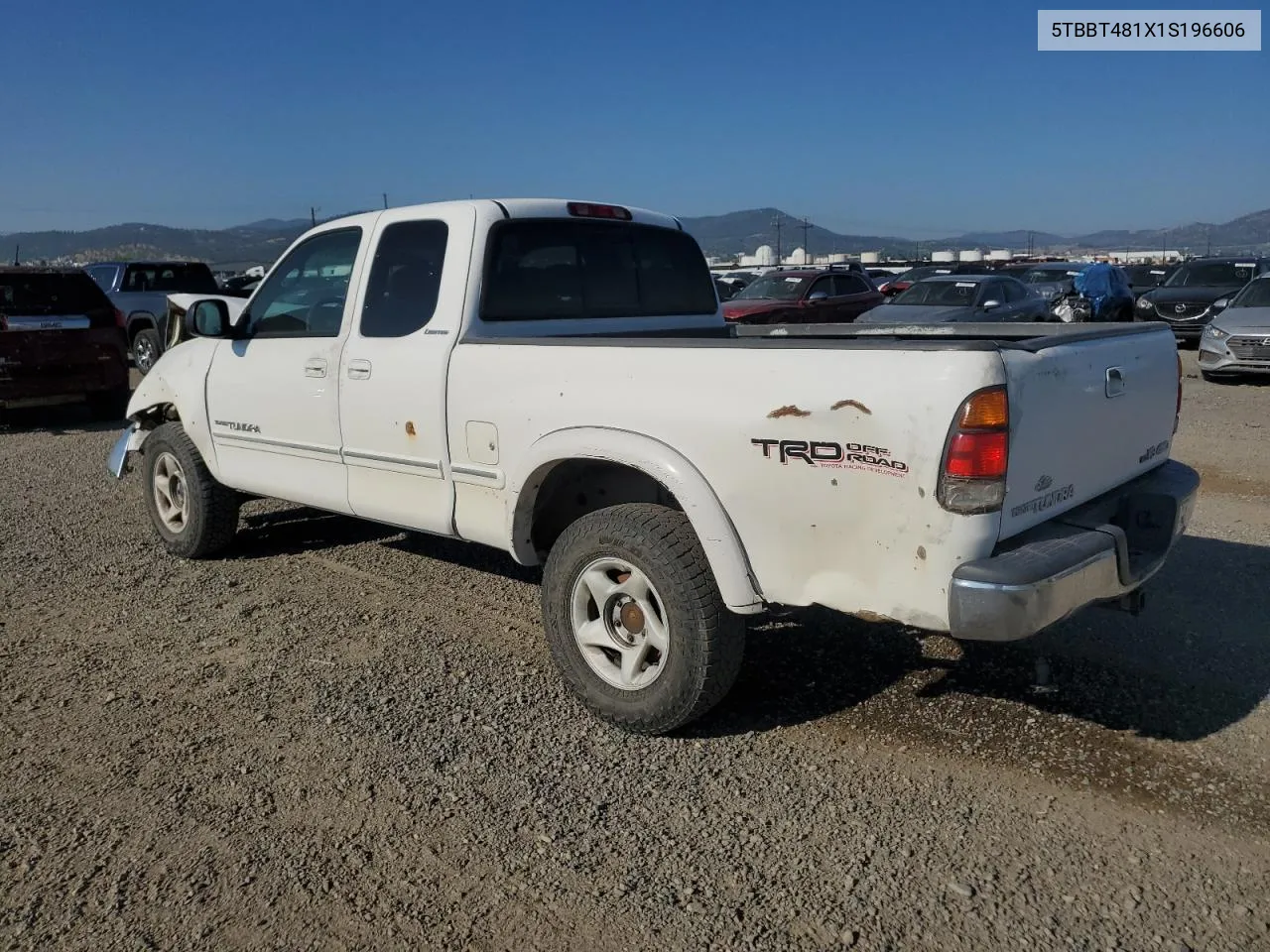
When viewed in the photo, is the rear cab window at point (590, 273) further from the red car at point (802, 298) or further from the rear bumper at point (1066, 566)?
the red car at point (802, 298)

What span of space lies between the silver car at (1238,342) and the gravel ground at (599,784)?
9567 millimetres

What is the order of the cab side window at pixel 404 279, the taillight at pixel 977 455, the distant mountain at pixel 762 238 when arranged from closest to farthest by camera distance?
the taillight at pixel 977 455
the cab side window at pixel 404 279
the distant mountain at pixel 762 238

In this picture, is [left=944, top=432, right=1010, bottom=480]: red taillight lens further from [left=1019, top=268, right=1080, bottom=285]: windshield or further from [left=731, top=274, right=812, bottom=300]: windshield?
[left=1019, top=268, right=1080, bottom=285]: windshield

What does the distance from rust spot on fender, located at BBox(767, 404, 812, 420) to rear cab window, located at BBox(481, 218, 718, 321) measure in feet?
5.46

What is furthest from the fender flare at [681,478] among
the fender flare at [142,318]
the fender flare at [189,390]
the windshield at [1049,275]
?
the windshield at [1049,275]

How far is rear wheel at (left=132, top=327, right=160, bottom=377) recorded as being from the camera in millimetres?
16609

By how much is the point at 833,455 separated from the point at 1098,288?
64.9ft

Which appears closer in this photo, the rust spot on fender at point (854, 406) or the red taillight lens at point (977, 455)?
the red taillight lens at point (977, 455)

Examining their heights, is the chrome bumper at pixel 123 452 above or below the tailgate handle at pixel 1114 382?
below

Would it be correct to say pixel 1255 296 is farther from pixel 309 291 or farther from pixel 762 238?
pixel 762 238

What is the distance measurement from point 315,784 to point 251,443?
2.54 m

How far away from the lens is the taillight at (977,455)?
2930 mm

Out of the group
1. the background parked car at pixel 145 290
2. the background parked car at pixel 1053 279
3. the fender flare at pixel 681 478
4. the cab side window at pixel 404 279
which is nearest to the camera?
the fender flare at pixel 681 478

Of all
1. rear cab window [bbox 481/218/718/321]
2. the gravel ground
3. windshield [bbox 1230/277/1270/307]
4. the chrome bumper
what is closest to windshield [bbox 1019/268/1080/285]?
windshield [bbox 1230/277/1270/307]
